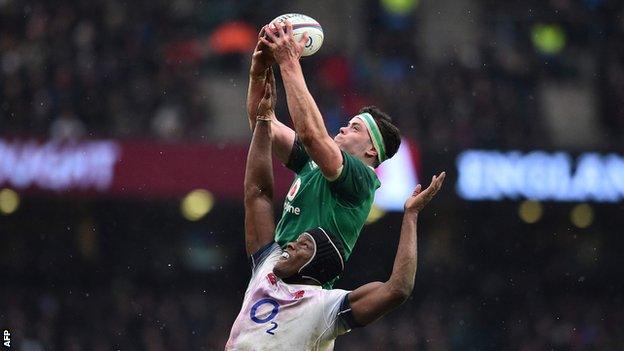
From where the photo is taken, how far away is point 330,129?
18.0m

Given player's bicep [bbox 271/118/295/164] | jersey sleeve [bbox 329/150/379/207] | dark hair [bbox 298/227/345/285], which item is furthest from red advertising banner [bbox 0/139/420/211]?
dark hair [bbox 298/227/345/285]

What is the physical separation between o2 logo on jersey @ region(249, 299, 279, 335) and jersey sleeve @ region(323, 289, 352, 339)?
0.29 m

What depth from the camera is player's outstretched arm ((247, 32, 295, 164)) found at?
736 cm

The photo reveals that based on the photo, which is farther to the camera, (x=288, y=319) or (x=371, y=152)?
(x=371, y=152)

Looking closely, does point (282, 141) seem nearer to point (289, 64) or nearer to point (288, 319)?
point (289, 64)

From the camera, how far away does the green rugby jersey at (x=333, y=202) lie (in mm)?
7262

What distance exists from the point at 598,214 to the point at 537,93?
2.15 meters

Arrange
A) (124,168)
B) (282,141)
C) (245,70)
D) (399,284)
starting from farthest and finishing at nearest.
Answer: (245,70), (124,168), (282,141), (399,284)

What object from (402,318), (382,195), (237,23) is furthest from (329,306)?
(237,23)

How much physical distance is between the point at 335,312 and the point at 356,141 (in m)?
1.08

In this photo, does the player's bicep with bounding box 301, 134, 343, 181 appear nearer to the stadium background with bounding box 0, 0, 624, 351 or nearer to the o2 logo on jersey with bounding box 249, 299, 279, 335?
the o2 logo on jersey with bounding box 249, 299, 279, 335

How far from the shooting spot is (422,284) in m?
20.0

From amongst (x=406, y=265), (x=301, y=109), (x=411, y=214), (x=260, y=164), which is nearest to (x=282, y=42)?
(x=301, y=109)

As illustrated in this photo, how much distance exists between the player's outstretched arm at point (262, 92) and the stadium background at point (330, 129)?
9652mm
